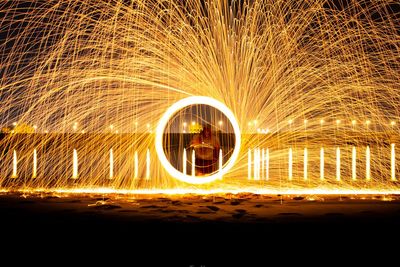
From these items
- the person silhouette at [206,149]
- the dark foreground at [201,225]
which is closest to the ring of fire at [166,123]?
the person silhouette at [206,149]

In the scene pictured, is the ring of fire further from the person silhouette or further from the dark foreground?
the dark foreground

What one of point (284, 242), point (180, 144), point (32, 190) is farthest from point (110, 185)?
point (180, 144)

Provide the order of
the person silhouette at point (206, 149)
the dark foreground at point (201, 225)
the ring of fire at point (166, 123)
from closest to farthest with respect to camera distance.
→ the dark foreground at point (201, 225) < the ring of fire at point (166, 123) < the person silhouette at point (206, 149)

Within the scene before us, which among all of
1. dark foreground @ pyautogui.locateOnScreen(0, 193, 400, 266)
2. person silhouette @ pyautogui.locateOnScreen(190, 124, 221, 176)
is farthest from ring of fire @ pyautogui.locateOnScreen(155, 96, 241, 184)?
dark foreground @ pyautogui.locateOnScreen(0, 193, 400, 266)

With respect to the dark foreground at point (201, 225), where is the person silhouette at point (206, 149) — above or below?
above

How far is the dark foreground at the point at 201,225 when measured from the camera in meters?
5.97

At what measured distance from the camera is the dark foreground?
235 inches

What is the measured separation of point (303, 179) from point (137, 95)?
5535 millimetres

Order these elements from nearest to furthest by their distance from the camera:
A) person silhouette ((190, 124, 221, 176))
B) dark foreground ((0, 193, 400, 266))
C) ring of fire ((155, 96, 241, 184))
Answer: dark foreground ((0, 193, 400, 266)), ring of fire ((155, 96, 241, 184)), person silhouette ((190, 124, 221, 176))

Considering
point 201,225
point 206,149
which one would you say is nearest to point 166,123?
point 206,149

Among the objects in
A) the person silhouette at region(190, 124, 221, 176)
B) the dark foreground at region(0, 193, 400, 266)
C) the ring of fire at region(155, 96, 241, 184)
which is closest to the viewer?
the dark foreground at region(0, 193, 400, 266)

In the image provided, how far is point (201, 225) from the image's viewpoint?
24.6ft

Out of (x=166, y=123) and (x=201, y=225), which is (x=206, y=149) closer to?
(x=166, y=123)

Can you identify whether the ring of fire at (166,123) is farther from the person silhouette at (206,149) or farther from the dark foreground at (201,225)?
the dark foreground at (201,225)
